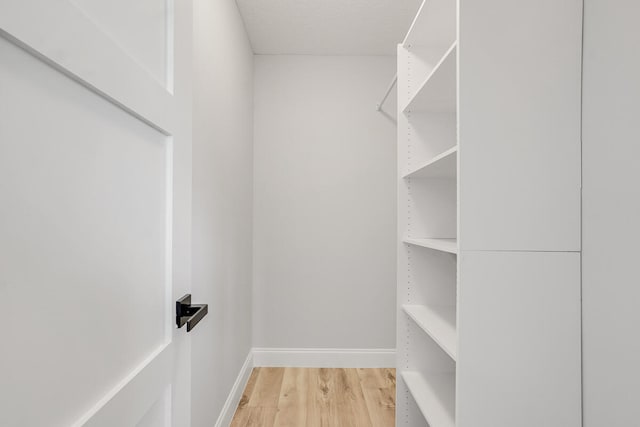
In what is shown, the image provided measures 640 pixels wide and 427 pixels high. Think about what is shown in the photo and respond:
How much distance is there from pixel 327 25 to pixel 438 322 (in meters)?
1.98

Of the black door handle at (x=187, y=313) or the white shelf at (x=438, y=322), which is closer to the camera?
the black door handle at (x=187, y=313)

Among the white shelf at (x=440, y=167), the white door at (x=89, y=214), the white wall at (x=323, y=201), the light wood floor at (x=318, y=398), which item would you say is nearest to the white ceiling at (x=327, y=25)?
the white wall at (x=323, y=201)

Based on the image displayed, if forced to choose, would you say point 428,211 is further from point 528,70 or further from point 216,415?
point 216,415

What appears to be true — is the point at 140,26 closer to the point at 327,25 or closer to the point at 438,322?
the point at 438,322

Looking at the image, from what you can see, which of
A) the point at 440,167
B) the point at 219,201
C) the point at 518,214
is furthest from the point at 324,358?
the point at 518,214

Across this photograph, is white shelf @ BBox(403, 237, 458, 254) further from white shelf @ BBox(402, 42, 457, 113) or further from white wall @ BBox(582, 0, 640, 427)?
white shelf @ BBox(402, 42, 457, 113)

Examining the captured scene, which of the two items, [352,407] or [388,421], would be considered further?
[352,407]

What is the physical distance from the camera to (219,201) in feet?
6.14

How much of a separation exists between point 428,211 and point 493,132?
2.66ft

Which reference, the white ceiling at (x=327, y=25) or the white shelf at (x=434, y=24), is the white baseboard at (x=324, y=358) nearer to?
the white shelf at (x=434, y=24)

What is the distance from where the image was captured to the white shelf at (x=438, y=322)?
1.33 meters

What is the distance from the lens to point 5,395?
357mm

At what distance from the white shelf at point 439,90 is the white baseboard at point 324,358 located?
6.08ft

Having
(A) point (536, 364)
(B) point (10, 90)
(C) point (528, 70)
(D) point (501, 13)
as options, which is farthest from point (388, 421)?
(B) point (10, 90)
